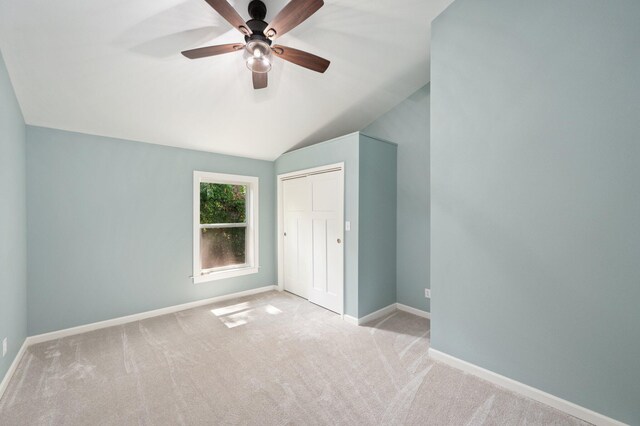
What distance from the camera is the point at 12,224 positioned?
2217mm

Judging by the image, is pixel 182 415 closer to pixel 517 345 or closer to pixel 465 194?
pixel 517 345

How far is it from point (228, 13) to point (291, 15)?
1.25ft

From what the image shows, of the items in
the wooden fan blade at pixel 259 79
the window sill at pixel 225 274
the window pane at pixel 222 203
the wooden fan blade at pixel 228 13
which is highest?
the wooden fan blade at pixel 228 13

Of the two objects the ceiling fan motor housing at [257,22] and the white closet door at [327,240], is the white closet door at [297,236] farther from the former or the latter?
the ceiling fan motor housing at [257,22]

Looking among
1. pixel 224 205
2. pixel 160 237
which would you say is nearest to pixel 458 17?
pixel 224 205

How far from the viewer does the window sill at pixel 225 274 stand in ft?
12.2

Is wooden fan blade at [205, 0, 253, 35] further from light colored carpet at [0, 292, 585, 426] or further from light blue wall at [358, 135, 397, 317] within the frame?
light colored carpet at [0, 292, 585, 426]

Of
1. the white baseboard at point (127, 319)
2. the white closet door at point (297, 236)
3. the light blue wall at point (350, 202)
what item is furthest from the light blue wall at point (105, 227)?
the light blue wall at point (350, 202)

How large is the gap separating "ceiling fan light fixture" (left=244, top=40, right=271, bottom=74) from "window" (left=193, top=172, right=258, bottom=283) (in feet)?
7.03

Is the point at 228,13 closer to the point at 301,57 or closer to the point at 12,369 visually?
the point at 301,57

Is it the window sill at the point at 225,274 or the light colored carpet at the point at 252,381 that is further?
the window sill at the point at 225,274

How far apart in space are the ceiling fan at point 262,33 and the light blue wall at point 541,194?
1.35 m

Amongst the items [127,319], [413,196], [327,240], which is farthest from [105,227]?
[413,196]

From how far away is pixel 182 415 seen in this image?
1742mm
